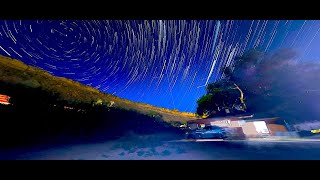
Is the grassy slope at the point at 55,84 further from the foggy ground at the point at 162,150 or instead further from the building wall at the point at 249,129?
the building wall at the point at 249,129

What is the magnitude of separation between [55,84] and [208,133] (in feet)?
13.2

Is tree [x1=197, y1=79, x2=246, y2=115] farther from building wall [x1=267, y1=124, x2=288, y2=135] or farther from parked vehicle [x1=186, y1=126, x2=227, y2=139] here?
building wall [x1=267, y1=124, x2=288, y2=135]

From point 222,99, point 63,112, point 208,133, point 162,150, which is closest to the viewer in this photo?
point 162,150

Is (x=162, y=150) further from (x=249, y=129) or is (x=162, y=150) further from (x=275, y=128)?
(x=275, y=128)

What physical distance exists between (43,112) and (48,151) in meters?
1.39

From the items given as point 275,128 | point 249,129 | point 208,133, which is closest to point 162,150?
point 208,133

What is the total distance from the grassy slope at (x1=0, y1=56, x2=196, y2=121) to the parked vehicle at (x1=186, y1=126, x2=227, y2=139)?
99cm

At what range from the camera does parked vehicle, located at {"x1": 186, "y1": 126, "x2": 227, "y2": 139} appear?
156 inches

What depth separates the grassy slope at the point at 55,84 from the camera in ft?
A: 14.7

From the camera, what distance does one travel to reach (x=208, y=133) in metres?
4.07

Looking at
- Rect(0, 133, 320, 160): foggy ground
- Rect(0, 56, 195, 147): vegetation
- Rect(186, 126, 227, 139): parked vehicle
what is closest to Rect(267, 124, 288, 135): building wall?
Rect(0, 133, 320, 160): foggy ground
